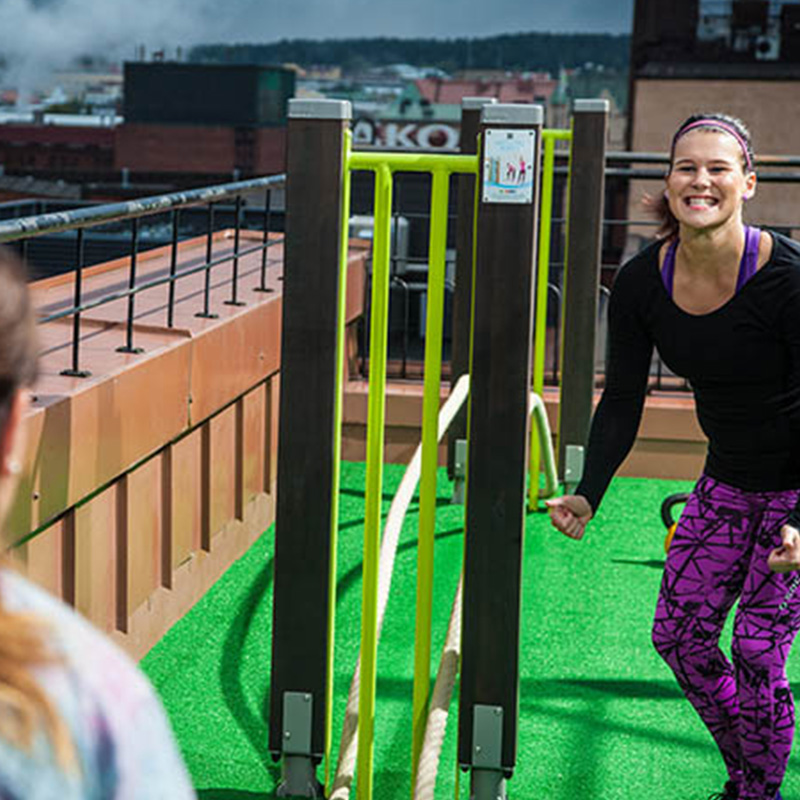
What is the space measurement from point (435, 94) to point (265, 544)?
91.8 meters

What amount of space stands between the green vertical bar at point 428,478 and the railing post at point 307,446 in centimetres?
21

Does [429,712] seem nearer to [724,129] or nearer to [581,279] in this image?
[724,129]

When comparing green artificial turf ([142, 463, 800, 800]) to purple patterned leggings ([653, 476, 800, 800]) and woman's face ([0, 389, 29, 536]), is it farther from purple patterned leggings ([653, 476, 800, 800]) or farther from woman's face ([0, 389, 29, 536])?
woman's face ([0, 389, 29, 536])

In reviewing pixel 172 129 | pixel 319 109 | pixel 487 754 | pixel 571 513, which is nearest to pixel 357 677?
pixel 487 754

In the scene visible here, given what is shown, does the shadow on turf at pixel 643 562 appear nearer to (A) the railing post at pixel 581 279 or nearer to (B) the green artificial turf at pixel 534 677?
(B) the green artificial turf at pixel 534 677

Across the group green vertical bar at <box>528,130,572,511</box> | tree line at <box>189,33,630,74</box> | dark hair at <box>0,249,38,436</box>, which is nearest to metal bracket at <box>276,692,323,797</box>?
dark hair at <box>0,249,38,436</box>

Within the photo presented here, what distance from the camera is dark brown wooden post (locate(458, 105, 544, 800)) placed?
3018 mm

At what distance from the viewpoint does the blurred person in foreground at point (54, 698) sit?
0.93 m

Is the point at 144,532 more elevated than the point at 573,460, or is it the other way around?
the point at 144,532

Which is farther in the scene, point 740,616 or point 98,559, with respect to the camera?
point 98,559

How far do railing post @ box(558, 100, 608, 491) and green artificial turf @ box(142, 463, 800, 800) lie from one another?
1.37 ft

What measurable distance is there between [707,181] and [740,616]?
94 cm

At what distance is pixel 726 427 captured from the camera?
3.04 metres

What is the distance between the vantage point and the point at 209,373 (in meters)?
4.93
